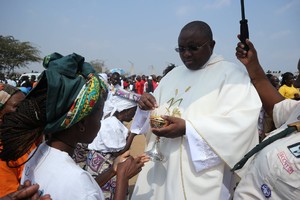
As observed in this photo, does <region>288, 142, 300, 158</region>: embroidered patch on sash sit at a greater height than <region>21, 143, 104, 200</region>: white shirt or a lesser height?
lesser

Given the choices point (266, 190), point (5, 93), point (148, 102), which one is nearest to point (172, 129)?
point (148, 102)

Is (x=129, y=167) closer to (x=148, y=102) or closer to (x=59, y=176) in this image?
(x=59, y=176)

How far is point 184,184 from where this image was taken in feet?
7.85

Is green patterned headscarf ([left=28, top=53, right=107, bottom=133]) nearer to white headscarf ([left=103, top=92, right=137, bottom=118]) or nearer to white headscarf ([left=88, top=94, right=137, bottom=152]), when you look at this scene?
white headscarf ([left=88, top=94, right=137, bottom=152])

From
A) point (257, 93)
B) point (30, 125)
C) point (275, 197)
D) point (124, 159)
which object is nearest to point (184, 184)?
point (124, 159)

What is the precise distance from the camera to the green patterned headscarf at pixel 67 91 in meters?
1.41

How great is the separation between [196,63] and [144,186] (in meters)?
1.35

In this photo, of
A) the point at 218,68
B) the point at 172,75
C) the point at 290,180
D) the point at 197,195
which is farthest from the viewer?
the point at 172,75

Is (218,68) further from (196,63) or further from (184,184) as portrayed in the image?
(184,184)

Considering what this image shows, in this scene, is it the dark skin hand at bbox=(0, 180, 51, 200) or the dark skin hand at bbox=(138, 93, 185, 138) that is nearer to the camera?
the dark skin hand at bbox=(0, 180, 51, 200)

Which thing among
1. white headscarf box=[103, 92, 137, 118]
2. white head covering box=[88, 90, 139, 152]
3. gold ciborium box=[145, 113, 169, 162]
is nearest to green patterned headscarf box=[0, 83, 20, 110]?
white head covering box=[88, 90, 139, 152]

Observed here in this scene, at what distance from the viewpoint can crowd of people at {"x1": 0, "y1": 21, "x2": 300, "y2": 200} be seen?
1451 mm

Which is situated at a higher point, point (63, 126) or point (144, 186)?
point (63, 126)

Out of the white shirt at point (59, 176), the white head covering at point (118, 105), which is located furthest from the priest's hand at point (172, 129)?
the white head covering at point (118, 105)
